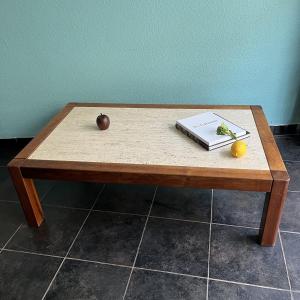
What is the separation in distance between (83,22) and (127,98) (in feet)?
1.79

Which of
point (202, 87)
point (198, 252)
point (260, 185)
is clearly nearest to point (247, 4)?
point (202, 87)

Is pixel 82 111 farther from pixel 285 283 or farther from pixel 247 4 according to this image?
pixel 285 283

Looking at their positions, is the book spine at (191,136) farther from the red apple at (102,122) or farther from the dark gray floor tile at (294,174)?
the dark gray floor tile at (294,174)

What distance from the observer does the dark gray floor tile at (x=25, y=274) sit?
1.20m

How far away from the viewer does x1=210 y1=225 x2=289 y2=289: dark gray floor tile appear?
120 cm

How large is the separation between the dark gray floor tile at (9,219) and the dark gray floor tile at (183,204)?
2.37ft

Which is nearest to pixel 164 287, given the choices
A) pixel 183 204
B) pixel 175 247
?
pixel 175 247

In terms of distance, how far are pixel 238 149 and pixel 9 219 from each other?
1241 millimetres

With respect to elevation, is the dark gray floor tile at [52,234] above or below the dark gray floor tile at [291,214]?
below

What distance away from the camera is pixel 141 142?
1.41m

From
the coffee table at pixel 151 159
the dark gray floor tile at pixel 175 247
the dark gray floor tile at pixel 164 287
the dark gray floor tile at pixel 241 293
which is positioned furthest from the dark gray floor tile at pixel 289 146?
the dark gray floor tile at pixel 164 287

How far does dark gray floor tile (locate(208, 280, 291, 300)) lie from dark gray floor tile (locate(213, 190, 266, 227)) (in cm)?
34

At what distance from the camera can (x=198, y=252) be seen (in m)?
1.33

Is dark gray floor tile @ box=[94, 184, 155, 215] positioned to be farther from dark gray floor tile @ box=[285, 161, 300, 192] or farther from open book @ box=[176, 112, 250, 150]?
dark gray floor tile @ box=[285, 161, 300, 192]
